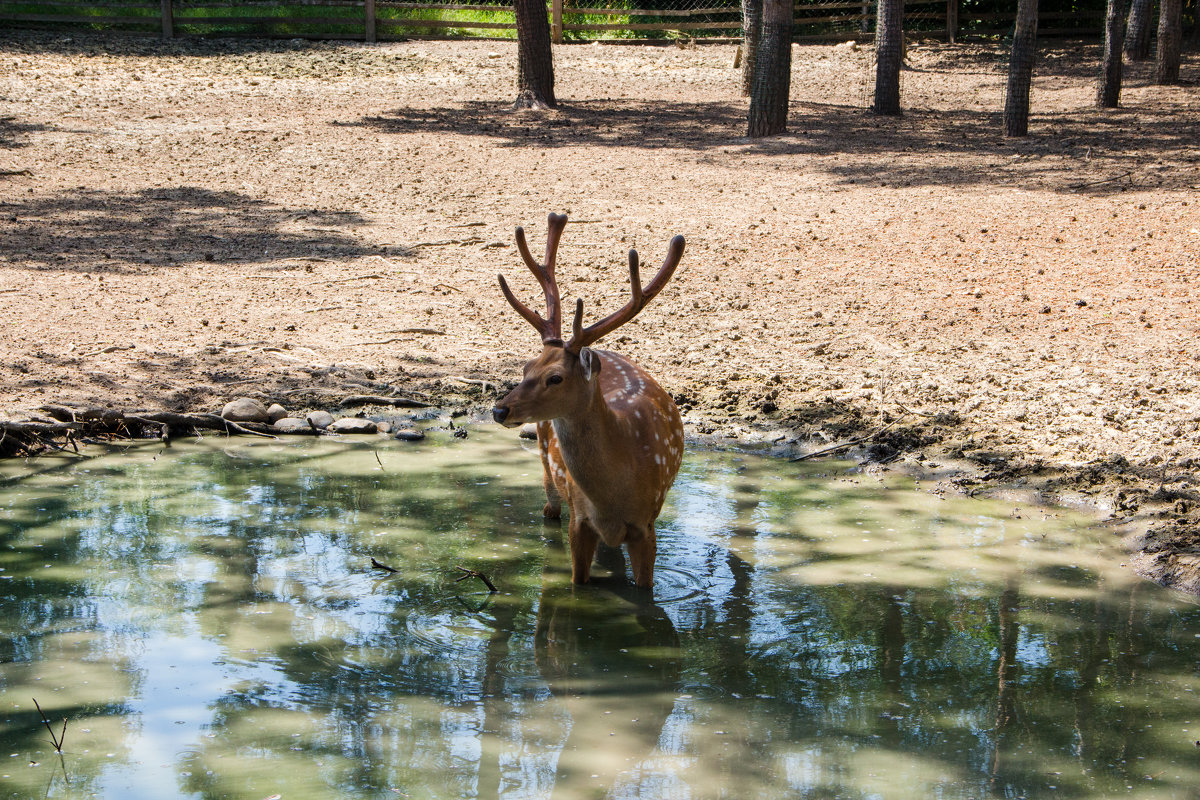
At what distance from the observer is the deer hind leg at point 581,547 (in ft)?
17.5

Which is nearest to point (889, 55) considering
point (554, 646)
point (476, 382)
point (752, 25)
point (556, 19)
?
point (752, 25)

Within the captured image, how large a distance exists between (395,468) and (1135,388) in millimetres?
4480

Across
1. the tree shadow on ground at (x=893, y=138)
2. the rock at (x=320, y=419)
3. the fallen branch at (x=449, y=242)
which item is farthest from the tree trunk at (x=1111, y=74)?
the rock at (x=320, y=419)

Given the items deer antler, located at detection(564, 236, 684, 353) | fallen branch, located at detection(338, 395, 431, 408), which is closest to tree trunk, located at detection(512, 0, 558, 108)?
fallen branch, located at detection(338, 395, 431, 408)

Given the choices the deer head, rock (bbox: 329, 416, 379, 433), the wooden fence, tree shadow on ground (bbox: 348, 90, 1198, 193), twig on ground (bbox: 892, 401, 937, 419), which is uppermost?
the wooden fence

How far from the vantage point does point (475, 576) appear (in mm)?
5500

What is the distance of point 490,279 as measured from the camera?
10.4m

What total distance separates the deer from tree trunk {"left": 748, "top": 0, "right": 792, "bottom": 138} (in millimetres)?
10081

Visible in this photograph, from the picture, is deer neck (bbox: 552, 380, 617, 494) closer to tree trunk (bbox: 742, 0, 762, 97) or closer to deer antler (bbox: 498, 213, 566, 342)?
deer antler (bbox: 498, 213, 566, 342)

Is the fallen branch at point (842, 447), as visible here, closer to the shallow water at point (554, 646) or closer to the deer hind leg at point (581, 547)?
the shallow water at point (554, 646)

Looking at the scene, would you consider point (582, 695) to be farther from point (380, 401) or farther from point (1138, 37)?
point (1138, 37)

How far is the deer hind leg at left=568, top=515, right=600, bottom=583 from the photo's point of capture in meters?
5.33

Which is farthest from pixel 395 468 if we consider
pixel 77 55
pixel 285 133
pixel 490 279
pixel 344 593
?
pixel 77 55

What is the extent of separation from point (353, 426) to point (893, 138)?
10.1 meters
